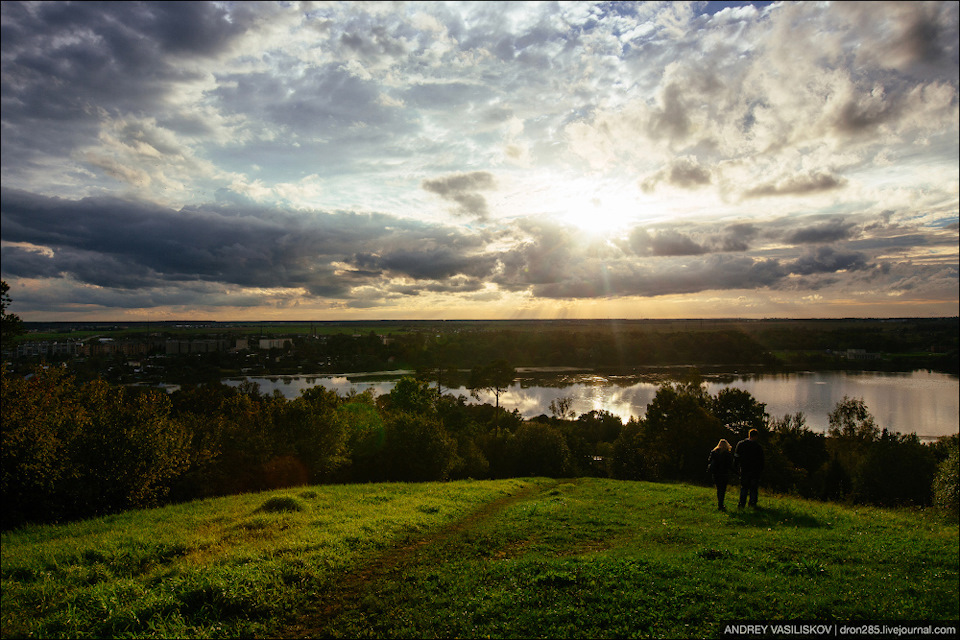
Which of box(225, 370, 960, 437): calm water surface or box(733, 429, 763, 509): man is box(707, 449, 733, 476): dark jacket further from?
box(225, 370, 960, 437): calm water surface

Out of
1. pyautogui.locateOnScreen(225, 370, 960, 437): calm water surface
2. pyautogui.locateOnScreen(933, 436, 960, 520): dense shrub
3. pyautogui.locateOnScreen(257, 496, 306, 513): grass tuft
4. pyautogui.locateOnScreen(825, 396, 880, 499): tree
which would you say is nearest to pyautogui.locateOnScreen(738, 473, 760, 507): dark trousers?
pyautogui.locateOnScreen(257, 496, 306, 513): grass tuft

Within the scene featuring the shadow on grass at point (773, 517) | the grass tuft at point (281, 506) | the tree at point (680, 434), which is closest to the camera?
the shadow on grass at point (773, 517)

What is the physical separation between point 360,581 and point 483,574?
2171mm

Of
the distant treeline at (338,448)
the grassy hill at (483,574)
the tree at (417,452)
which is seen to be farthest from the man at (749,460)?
the tree at (417,452)

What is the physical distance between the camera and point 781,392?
197ft

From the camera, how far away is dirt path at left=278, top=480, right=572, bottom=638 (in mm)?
6574

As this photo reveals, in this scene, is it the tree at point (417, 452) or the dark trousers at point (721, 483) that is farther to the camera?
the tree at point (417, 452)

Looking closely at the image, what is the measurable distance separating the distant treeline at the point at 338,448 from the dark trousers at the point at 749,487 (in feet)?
29.8

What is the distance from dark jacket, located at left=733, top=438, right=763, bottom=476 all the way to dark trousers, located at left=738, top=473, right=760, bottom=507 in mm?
128

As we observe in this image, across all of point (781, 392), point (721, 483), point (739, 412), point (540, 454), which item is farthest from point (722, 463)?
point (781, 392)

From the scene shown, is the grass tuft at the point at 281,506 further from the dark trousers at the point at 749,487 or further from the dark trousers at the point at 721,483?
the dark trousers at the point at 749,487

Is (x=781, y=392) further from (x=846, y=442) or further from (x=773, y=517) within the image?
(x=773, y=517)

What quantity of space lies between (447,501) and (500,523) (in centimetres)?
426

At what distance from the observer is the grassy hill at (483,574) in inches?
257
